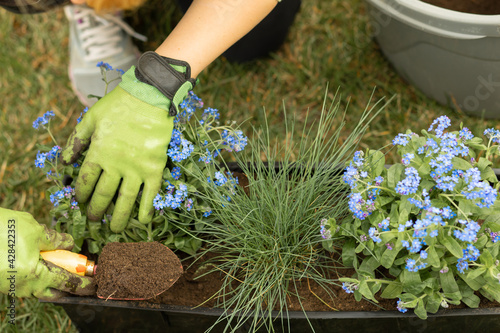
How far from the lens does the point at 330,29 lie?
1968 mm

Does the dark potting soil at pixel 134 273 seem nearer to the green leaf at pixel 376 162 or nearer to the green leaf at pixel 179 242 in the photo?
the green leaf at pixel 179 242

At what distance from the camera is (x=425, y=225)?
0.87 metres

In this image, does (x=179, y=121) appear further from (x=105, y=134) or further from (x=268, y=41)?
Answer: (x=268, y=41)

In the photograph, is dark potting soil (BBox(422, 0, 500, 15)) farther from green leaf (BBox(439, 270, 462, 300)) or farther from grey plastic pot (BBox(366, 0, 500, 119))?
green leaf (BBox(439, 270, 462, 300))

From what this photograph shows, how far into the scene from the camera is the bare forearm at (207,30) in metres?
1.19

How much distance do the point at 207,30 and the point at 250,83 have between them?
0.69 meters

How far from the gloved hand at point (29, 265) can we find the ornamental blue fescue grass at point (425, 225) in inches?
23.1

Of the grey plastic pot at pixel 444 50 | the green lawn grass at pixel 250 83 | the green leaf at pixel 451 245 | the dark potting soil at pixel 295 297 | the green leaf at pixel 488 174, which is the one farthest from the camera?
the green lawn grass at pixel 250 83

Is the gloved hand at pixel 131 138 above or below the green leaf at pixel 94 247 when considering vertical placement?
above

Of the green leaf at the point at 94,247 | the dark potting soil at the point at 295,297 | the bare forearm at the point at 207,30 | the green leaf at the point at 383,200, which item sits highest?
the bare forearm at the point at 207,30

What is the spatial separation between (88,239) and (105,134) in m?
0.30

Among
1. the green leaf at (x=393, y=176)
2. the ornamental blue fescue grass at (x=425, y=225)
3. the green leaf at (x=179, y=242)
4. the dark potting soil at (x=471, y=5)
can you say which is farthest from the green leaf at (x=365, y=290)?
the dark potting soil at (x=471, y=5)

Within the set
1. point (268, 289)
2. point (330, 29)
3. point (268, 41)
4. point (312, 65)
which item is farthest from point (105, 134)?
point (330, 29)

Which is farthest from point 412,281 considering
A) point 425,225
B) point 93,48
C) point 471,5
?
point 93,48
